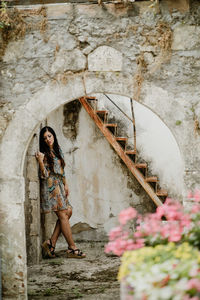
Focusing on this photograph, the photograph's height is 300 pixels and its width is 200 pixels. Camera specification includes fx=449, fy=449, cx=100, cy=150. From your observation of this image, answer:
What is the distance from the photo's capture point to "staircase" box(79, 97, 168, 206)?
7.34 metres

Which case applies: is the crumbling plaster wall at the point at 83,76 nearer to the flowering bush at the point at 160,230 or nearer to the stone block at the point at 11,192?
the stone block at the point at 11,192

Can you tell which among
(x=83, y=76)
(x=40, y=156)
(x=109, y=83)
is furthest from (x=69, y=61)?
(x=40, y=156)

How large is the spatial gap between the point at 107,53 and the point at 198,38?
95 centimetres

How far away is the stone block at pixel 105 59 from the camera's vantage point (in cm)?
468

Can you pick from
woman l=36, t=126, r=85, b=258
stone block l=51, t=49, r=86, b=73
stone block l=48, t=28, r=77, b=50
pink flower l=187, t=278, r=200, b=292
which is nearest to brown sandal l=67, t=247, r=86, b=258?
woman l=36, t=126, r=85, b=258

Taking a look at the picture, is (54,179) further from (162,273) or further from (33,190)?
(162,273)

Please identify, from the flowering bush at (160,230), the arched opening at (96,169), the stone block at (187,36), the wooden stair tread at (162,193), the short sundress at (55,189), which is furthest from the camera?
the arched opening at (96,169)

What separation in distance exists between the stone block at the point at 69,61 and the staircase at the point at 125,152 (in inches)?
111

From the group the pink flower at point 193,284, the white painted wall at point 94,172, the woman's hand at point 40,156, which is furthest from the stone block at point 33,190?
the pink flower at point 193,284

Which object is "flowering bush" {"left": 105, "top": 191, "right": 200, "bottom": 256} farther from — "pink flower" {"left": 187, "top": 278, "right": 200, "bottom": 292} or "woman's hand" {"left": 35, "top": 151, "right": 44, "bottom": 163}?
"woman's hand" {"left": 35, "top": 151, "right": 44, "bottom": 163}

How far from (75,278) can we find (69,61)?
9.61 feet

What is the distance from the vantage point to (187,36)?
462 cm

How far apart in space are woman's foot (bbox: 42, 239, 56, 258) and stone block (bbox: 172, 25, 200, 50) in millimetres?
3741

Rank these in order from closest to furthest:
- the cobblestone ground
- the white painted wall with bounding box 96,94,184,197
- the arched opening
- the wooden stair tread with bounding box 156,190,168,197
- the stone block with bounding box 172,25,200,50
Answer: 1. the stone block with bounding box 172,25,200,50
2. the cobblestone ground
3. the wooden stair tread with bounding box 156,190,168,197
4. the white painted wall with bounding box 96,94,184,197
5. the arched opening
